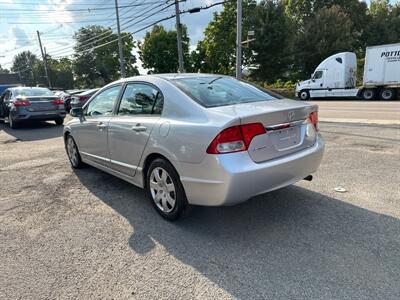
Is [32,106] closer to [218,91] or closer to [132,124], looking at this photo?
[132,124]

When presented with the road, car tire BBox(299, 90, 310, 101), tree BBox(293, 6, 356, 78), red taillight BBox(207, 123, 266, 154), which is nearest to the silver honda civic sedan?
red taillight BBox(207, 123, 266, 154)

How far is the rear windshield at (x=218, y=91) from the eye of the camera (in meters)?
3.45

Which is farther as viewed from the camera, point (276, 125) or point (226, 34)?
point (226, 34)

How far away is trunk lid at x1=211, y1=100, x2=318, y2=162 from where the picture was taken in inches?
117

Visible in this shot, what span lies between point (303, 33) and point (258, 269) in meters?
38.4

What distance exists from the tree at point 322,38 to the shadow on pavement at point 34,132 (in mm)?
30603

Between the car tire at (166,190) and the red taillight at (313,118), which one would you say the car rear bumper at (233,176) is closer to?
the car tire at (166,190)

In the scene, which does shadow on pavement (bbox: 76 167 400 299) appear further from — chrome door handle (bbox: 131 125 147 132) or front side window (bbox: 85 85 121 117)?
front side window (bbox: 85 85 121 117)

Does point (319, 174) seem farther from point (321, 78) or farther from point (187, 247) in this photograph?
point (321, 78)

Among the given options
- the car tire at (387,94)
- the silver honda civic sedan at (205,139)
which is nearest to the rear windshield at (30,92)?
the silver honda civic sedan at (205,139)

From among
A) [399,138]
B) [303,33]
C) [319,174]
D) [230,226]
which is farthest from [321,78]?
[230,226]

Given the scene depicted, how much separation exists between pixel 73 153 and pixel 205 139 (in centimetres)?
375

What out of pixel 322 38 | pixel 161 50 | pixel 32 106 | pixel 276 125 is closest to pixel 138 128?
pixel 276 125

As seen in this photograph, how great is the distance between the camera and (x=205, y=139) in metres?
2.93
